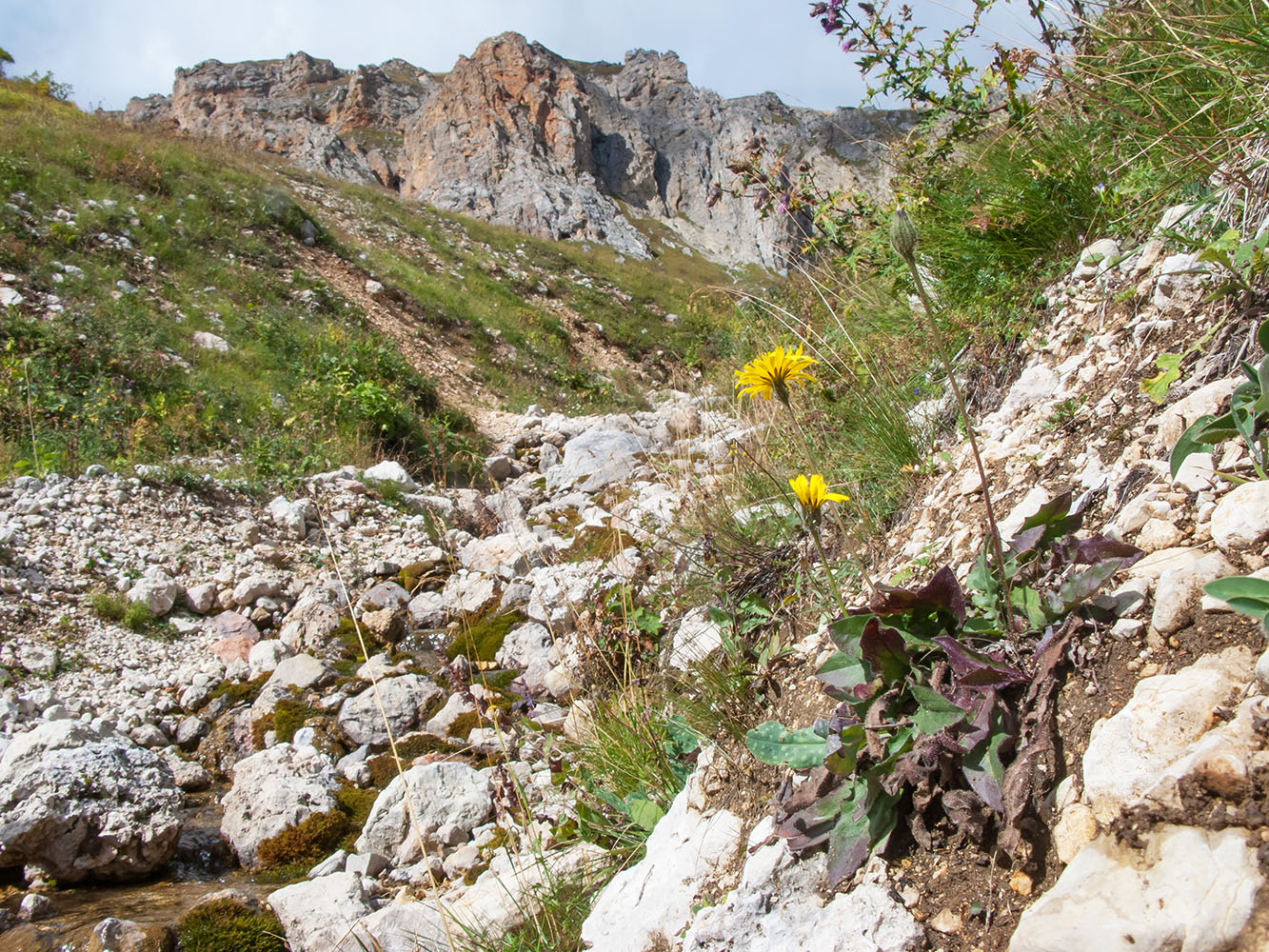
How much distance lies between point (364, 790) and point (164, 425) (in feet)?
15.2

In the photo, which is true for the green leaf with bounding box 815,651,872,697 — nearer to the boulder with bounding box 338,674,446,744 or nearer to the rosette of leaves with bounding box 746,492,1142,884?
the rosette of leaves with bounding box 746,492,1142,884

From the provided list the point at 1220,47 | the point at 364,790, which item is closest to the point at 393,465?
the point at 364,790

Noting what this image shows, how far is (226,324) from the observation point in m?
8.52

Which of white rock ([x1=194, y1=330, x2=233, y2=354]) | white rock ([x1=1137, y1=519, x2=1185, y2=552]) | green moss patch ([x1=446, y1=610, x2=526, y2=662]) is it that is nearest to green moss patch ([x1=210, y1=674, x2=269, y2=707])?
green moss patch ([x1=446, y1=610, x2=526, y2=662])

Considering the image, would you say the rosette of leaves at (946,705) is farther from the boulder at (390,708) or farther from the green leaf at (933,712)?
the boulder at (390,708)

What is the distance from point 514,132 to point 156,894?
59.0 metres

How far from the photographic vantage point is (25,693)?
3.64m

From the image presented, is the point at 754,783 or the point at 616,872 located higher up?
the point at 754,783

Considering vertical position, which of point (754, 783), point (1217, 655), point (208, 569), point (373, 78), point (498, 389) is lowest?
point (754, 783)

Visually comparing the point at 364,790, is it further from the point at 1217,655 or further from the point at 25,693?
the point at 1217,655

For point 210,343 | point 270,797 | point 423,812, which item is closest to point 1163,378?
point 423,812

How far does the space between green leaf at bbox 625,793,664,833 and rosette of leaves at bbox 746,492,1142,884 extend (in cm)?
75

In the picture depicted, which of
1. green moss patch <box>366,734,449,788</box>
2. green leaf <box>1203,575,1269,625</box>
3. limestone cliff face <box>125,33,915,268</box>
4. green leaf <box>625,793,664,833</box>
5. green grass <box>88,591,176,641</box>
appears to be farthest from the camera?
limestone cliff face <box>125,33,915,268</box>

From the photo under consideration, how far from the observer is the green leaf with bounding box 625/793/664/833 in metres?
2.14
